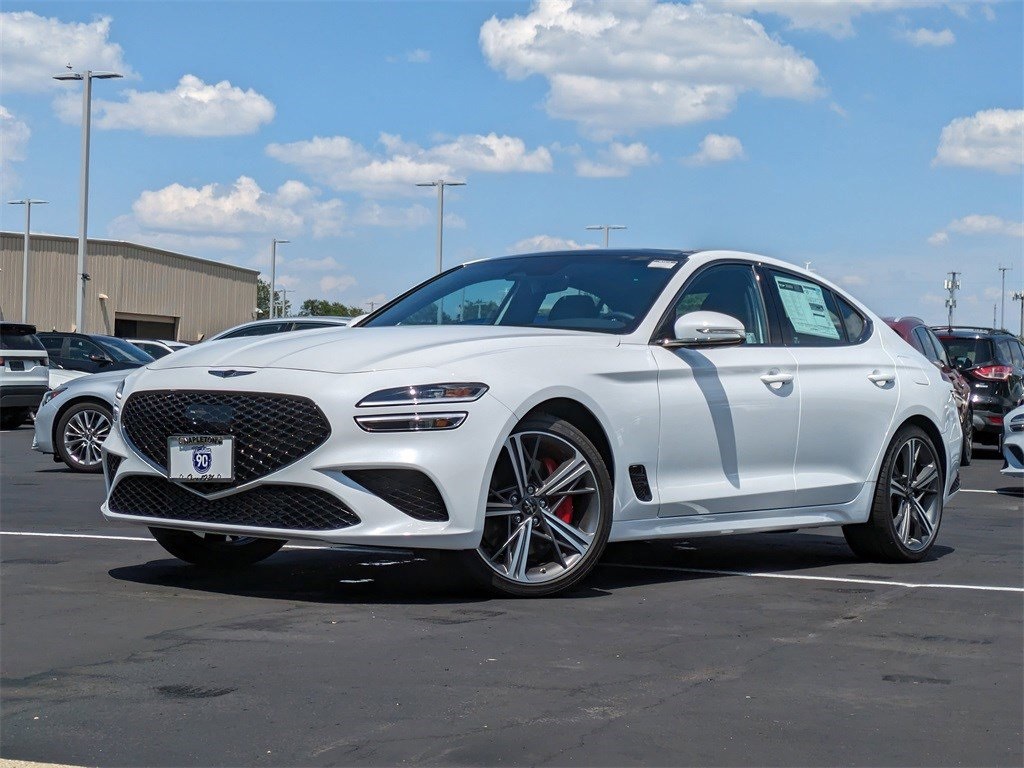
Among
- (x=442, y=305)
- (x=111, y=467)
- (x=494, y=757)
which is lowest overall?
(x=494, y=757)

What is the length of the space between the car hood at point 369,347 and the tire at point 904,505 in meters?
2.19

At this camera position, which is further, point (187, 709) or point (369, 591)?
point (369, 591)

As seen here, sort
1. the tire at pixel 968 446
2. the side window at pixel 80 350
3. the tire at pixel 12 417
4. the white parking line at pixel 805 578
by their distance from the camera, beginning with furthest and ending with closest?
1. the side window at pixel 80 350
2. the tire at pixel 12 417
3. the tire at pixel 968 446
4. the white parking line at pixel 805 578

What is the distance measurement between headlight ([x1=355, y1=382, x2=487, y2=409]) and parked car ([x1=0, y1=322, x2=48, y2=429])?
1642 centimetres

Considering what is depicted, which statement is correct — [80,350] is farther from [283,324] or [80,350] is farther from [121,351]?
[283,324]

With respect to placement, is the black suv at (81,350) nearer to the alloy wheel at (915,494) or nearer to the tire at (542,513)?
the alloy wheel at (915,494)

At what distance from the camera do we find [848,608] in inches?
259

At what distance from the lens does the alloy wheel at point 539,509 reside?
248 inches

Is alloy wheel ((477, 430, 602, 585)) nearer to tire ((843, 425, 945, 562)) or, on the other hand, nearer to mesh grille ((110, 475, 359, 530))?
mesh grille ((110, 475, 359, 530))

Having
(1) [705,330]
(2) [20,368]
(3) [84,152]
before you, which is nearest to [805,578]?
(1) [705,330]

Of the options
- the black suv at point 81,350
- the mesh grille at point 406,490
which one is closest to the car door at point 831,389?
the mesh grille at point 406,490

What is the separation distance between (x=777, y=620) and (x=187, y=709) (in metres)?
2.73

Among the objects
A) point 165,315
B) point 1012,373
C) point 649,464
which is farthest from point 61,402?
point 165,315

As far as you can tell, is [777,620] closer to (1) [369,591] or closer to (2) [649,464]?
(2) [649,464]
